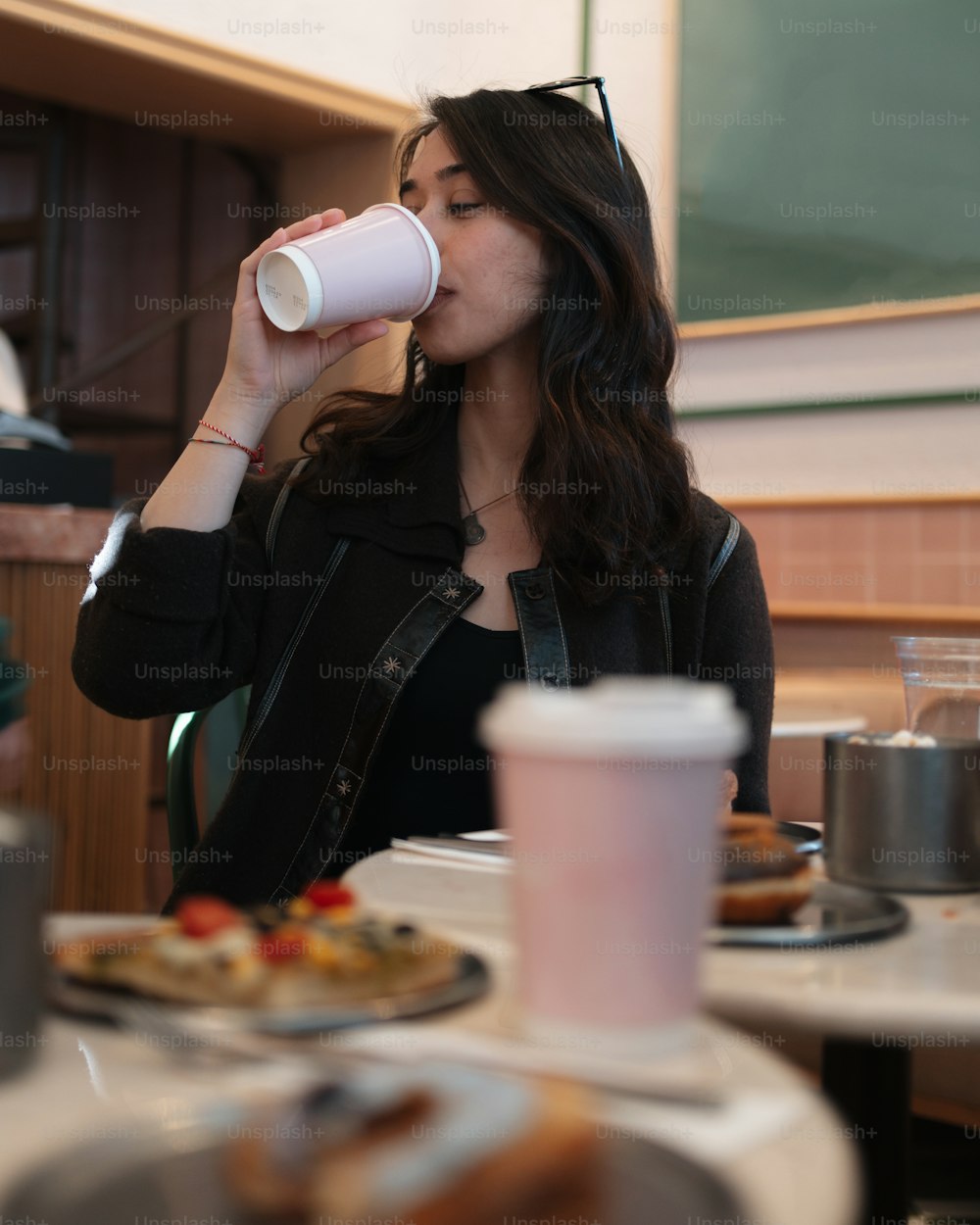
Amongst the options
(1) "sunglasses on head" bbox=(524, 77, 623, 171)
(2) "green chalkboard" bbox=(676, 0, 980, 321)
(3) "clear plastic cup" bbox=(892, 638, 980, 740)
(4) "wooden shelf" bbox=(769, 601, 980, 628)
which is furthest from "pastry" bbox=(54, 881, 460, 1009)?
(2) "green chalkboard" bbox=(676, 0, 980, 321)

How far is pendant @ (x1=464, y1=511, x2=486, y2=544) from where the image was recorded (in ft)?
5.13

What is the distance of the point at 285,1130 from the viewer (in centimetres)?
44

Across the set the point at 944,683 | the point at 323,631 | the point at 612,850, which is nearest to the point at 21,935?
the point at 612,850

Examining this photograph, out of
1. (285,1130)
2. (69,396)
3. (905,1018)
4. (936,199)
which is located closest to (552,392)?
(905,1018)

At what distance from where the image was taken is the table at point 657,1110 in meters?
0.43

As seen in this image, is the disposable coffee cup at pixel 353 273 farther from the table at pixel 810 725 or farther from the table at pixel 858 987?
the table at pixel 810 725

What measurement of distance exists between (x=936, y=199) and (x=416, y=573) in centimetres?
171

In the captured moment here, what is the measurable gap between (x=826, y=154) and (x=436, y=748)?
1.95 metres

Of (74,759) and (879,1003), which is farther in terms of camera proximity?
(74,759)

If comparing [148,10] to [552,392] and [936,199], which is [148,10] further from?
[552,392]

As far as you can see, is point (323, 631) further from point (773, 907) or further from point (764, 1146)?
point (764, 1146)

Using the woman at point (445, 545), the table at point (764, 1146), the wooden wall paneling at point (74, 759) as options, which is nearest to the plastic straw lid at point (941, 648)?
the woman at point (445, 545)

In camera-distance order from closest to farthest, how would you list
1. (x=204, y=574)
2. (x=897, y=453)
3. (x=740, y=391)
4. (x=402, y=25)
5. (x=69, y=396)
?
1. (x=204, y=574)
2. (x=897, y=453)
3. (x=740, y=391)
4. (x=402, y=25)
5. (x=69, y=396)

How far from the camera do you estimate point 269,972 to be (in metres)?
0.52
